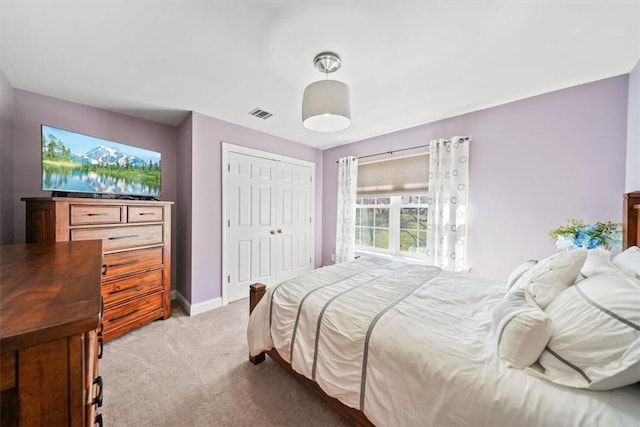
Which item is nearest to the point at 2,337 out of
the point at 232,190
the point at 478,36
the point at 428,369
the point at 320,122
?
the point at 428,369

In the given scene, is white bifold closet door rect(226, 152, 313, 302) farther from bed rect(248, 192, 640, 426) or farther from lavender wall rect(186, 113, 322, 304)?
bed rect(248, 192, 640, 426)

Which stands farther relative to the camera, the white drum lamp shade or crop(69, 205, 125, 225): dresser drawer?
crop(69, 205, 125, 225): dresser drawer

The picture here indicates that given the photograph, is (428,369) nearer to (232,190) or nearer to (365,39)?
(365,39)

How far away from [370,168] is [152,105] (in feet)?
9.53

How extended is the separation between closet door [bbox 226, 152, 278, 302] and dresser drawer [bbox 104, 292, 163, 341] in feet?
2.65

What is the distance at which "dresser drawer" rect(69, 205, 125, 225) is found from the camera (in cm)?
189

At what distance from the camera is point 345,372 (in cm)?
125

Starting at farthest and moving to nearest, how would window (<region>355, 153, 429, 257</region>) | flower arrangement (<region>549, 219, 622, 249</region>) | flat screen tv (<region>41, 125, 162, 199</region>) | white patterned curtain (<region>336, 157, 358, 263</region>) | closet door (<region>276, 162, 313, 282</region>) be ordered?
white patterned curtain (<region>336, 157, 358, 263</region>)
closet door (<region>276, 162, 313, 282</region>)
window (<region>355, 153, 429, 257</region>)
flat screen tv (<region>41, 125, 162, 199</region>)
flower arrangement (<region>549, 219, 622, 249</region>)

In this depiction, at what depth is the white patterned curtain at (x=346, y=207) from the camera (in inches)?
151

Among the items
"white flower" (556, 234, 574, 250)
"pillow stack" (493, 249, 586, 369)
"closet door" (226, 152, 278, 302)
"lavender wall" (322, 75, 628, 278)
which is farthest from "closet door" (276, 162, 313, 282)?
"white flower" (556, 234, 574, 250)

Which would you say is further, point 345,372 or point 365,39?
point 365,39

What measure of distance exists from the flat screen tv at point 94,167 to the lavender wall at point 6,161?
14.6 inches

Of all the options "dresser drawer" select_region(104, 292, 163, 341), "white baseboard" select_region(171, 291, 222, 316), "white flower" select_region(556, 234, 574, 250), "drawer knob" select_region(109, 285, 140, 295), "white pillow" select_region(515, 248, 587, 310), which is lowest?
"white baseboard" select_region(171, 291, 222, 316)

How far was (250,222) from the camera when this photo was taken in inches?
130
